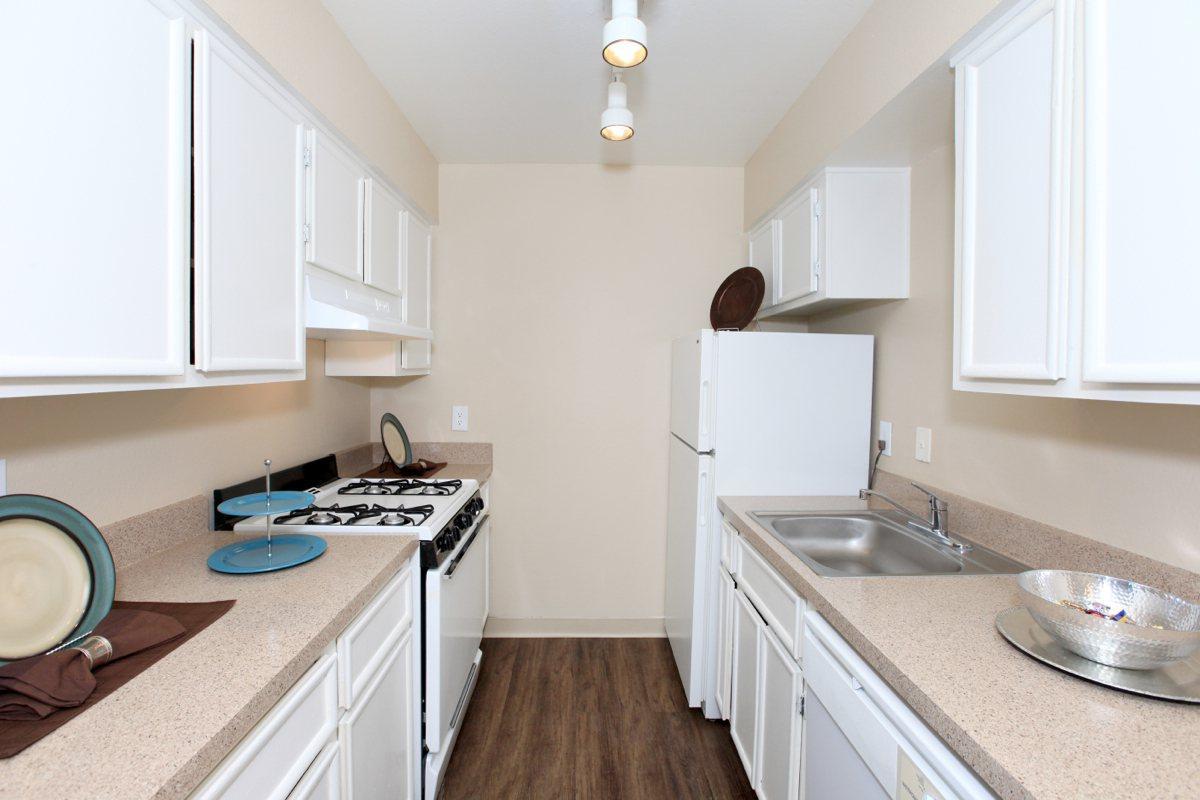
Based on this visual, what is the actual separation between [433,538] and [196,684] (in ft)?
2.82

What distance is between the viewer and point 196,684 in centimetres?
84

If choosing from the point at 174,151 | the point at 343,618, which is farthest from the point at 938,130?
the point at 343,618

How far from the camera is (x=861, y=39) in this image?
167 centimetres

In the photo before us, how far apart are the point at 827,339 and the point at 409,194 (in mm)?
1887

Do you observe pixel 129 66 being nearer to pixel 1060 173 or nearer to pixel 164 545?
pixel 164 545

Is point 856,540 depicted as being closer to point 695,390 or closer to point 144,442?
point 695,390

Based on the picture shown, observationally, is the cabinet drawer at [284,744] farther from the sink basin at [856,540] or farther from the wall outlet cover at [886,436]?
the wall outlet cover at [886,436]

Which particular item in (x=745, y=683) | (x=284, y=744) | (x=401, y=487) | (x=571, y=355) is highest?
(x=571, y=355)

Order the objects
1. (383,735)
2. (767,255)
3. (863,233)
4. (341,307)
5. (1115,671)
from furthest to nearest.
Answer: (767,255) → (863,233) → (341,307) → (383,735) → (1115,671)

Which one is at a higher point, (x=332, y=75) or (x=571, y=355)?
(x=332, y=75)

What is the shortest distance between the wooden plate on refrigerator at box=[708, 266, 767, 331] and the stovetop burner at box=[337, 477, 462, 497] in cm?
134

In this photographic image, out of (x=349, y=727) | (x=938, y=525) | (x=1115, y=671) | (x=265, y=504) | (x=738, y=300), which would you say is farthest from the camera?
(x=738, y=300)

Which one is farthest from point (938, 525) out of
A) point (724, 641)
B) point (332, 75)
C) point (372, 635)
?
point (332, 75)

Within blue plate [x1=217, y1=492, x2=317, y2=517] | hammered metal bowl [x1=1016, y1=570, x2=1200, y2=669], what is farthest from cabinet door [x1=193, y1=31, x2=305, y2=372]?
hammered metal bowl [x1=1016, y1=570, x2=1200, y2=669]
